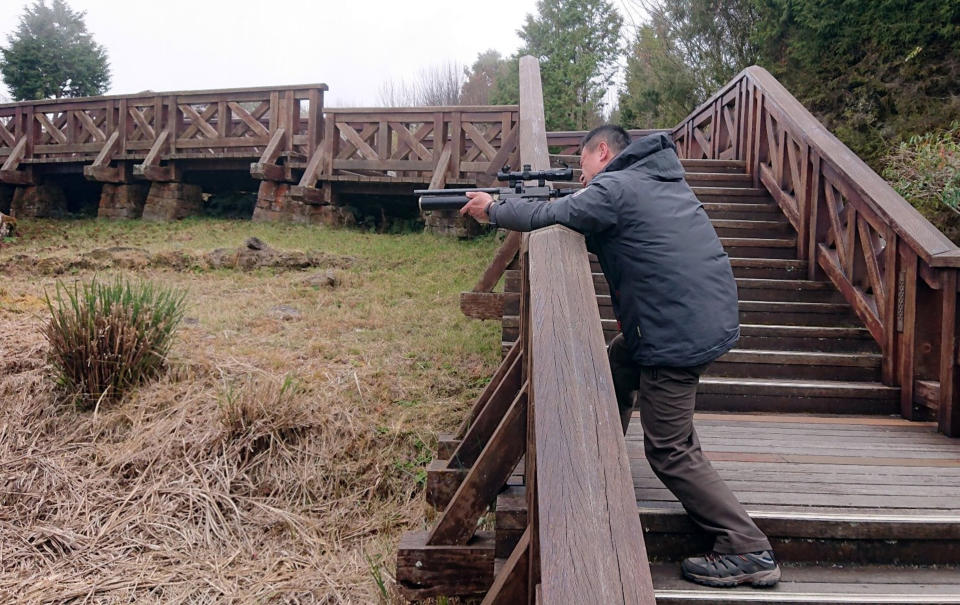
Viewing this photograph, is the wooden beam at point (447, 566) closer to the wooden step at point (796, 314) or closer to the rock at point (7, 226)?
the wooden step at point (796, 314)

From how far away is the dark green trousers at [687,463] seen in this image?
214 cm

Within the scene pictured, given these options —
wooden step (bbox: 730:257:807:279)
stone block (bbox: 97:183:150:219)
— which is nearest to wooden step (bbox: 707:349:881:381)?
wooden step (bbox: 730:257:807:279)

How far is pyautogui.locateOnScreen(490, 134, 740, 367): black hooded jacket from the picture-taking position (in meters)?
2.17

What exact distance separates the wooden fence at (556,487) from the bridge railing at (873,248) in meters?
1.92

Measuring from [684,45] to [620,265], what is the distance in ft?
38.9

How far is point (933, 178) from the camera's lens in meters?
5.97

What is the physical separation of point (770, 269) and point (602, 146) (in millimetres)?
2916

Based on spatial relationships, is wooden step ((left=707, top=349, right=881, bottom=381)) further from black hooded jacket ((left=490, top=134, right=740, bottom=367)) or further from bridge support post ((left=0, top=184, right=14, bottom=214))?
bridge support post ((left=0, top=184, right=14, bottom=214))

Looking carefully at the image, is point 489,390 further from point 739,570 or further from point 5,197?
point 5,197

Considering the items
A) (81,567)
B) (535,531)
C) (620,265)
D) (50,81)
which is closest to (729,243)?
(620,265)

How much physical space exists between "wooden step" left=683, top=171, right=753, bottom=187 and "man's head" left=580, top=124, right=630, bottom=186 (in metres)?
3.81

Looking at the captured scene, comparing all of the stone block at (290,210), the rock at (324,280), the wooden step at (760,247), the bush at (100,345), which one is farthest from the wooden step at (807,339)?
the stone block at (290,210)

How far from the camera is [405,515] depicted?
4109 millimetres

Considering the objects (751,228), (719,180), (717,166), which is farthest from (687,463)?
(717,166)
